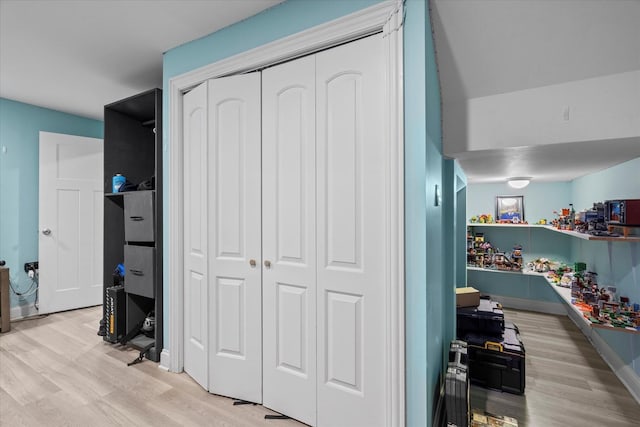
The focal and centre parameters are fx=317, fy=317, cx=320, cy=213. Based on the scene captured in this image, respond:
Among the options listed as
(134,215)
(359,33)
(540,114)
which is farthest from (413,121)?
(134,215)

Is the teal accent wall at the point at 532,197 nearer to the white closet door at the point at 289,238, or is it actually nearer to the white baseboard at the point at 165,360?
the white closet door at the point at 289,238

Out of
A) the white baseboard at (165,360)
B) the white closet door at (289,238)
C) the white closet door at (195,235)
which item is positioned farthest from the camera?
the white baseboard at (165,360)

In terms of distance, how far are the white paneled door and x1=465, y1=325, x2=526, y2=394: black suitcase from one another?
127cm

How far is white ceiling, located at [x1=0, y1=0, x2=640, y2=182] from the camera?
1523 millimetres

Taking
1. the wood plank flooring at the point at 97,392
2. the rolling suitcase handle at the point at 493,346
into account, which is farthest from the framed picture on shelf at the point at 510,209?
the wood plank flooring at the point at 97,392

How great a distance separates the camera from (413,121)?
1.47 meters

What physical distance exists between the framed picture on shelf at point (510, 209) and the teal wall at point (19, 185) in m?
6.06

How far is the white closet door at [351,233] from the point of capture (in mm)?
1587

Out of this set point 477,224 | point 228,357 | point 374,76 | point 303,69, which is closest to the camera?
point 374,76

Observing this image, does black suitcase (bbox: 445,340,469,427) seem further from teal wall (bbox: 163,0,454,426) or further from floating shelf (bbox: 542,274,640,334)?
floating shelf (bbox: 542,274,640,334)

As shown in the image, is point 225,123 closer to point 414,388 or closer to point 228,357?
point 228,357

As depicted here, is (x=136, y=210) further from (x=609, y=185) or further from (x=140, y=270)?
(x=609, y=185)

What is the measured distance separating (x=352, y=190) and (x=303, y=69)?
774 mm

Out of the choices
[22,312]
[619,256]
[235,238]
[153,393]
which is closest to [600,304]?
[619,256]
